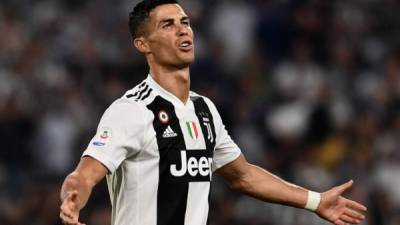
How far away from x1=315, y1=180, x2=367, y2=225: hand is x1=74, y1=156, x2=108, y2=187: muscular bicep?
4.92ft

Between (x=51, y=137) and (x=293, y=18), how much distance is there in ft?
11.8

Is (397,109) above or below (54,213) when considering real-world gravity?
above

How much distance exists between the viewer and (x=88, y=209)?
998 centimetres

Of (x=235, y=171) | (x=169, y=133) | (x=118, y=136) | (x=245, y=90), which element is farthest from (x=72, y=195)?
(x=245, y=90)

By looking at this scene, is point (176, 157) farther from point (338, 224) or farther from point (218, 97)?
point (218, 97)

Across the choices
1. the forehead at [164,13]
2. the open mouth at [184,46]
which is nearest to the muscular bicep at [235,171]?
the open mouth at [184,46]

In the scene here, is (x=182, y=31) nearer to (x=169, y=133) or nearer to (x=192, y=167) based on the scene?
(x=169, y=133)

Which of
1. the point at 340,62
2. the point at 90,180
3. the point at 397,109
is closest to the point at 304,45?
the point at 340,62

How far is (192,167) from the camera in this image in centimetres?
570

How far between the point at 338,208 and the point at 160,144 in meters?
1.28

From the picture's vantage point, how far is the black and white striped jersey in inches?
216

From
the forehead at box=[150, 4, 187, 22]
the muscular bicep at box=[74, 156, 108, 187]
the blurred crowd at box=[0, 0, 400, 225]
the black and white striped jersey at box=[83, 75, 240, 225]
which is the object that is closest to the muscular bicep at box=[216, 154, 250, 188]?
the black and white striped jersey at box=[83, 75, 240, 225]

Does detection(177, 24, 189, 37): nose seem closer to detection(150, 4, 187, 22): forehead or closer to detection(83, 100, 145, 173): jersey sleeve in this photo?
detection(150, 4, 187, 22): forehead

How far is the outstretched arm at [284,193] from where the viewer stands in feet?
20.5
